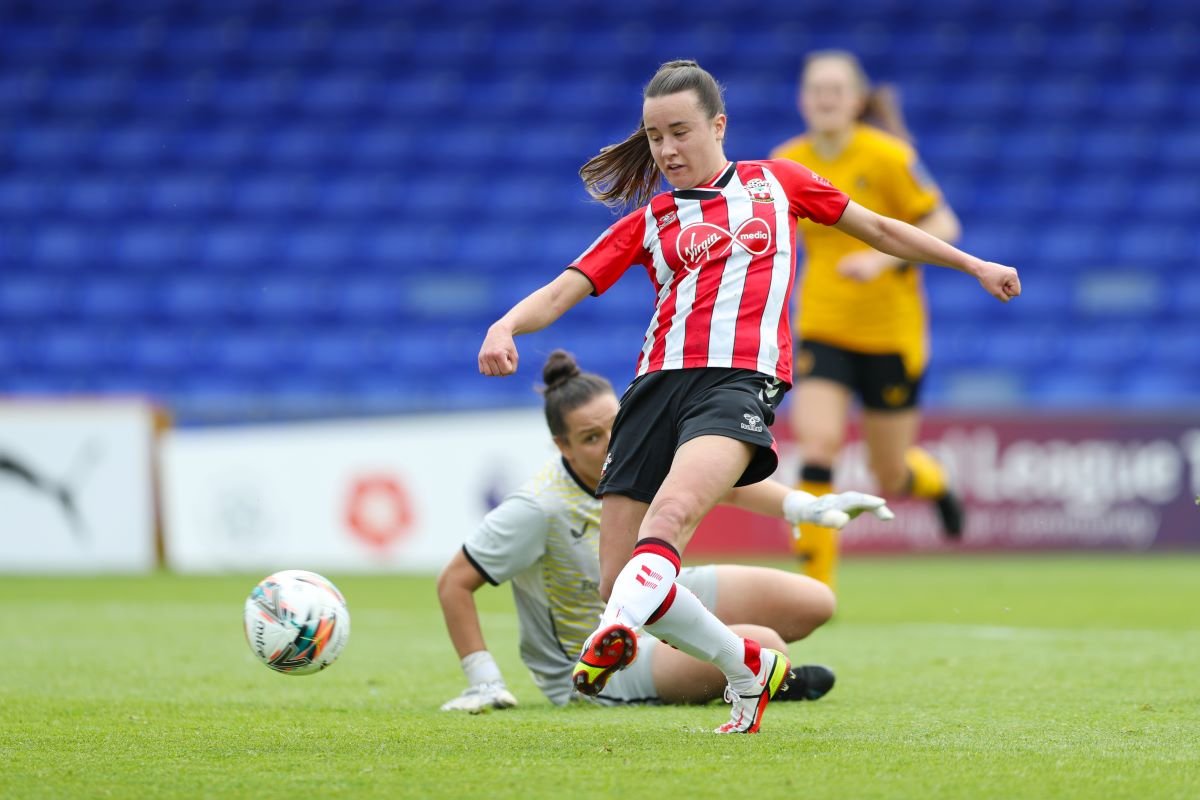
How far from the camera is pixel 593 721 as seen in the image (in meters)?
4.12

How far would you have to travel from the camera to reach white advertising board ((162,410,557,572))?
35.8 ft

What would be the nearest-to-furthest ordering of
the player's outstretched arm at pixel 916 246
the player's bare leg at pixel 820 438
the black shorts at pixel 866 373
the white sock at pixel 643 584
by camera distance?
1. the white sock at pixel 643 584
2. the player's outstretched arm at pixel 916 246
3. the player's bare leg at pixel 820 438
4. the black shorts at pixel 866 373

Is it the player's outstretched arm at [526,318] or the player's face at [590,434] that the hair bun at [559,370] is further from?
the player's outstretched arm at [526,318]

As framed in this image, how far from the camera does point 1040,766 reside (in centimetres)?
324

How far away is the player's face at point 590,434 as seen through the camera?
429 cm

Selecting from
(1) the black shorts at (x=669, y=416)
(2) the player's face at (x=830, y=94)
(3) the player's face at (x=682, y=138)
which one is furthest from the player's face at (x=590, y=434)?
(2) the player's face at (x=830, y=94)

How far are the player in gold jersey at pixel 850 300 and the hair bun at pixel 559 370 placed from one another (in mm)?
2636

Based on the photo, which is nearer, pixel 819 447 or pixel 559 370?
pixel 559 370

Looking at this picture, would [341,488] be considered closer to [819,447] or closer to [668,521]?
[819,447]

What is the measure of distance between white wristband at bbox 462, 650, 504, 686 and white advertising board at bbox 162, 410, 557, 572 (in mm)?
6486

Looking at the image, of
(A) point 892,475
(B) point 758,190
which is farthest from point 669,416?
(A) point 892,475

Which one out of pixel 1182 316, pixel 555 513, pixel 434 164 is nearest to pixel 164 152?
pixel 434 164

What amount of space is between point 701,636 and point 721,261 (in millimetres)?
915

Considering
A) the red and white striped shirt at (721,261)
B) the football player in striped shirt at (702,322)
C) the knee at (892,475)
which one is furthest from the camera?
the knee at (892,475)
